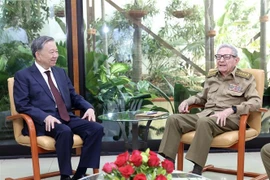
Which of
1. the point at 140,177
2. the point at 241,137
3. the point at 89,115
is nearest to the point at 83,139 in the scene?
the point at 89,115

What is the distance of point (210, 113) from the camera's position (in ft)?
11.6

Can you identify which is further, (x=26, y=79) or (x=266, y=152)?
→ (x=26, y=79)

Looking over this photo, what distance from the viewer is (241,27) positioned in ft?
15.3

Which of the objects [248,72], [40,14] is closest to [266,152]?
[248,72]

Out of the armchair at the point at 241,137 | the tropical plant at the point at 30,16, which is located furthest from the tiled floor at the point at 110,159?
the tropical plant at the point at 30,16

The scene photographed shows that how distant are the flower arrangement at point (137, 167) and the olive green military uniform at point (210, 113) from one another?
1.18 meters

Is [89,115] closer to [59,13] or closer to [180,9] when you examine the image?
[59,13]

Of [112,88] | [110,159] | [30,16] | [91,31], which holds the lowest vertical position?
[110,159]

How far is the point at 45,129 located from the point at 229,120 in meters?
1.49

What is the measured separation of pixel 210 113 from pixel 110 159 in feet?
4.53

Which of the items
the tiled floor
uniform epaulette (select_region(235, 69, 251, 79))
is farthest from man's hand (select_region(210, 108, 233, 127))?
the tiled floor

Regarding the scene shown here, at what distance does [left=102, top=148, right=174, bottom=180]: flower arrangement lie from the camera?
1.89 meters

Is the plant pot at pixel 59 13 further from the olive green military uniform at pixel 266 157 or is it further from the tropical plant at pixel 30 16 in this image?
the olive green military uniform at pixel 266 157

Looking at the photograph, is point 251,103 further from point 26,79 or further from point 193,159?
point 26,79
